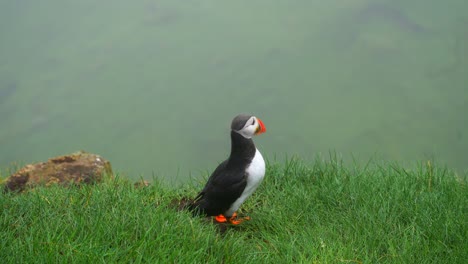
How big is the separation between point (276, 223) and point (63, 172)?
1.86 metres

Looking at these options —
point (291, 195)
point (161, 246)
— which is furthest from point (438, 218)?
point (161, 246)

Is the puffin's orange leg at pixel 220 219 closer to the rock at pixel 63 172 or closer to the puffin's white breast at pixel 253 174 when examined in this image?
the puffin's white breast at pixel 253 174

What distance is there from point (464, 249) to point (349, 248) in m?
0.64

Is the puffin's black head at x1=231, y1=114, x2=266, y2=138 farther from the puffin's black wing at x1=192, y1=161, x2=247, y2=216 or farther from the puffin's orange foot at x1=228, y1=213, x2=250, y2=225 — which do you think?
the puffin's orange foot at x1=228, y1=213, x2=250, y2=225

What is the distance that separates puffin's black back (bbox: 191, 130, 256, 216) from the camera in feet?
13.7

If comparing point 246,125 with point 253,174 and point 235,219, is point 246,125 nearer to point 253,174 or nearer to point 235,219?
point 253,174

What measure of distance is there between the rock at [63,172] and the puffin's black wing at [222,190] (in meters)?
1.23

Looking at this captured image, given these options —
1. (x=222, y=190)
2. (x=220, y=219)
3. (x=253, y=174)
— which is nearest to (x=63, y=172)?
(x=220, y=219)

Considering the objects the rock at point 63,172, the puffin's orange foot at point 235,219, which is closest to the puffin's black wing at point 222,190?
the puffin's orange foot at point 235,219

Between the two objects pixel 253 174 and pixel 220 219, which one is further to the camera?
pixel 220 219

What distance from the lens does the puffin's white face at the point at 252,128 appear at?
4.16 metres

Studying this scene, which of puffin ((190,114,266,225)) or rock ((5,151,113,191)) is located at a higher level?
puffin ((190,114,266,225))

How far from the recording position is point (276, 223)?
4.38m

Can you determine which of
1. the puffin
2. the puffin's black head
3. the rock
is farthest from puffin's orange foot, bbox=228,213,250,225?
the rock
